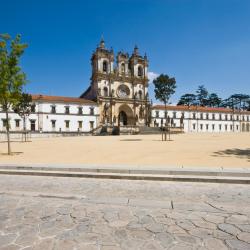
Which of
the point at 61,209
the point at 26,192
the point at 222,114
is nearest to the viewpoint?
the point at 61,209

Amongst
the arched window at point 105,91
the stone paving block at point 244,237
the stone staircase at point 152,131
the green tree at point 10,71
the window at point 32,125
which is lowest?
the stone staircase at point 152,131

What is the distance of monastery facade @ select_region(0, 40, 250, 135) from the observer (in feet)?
181

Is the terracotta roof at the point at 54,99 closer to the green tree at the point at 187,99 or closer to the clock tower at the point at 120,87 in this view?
the clock tower at the point at 120,87

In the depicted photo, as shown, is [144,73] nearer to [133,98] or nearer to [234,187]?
[133,98]

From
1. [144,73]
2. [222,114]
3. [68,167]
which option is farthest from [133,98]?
[68,167]

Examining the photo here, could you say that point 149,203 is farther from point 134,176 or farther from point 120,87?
point 120,87

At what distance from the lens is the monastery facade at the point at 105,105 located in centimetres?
5519

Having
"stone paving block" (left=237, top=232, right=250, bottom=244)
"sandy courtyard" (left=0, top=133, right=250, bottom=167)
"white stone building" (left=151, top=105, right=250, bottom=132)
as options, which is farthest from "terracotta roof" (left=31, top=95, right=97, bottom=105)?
"stone paving block" (left=237, top=232, right=250, bottom=244)

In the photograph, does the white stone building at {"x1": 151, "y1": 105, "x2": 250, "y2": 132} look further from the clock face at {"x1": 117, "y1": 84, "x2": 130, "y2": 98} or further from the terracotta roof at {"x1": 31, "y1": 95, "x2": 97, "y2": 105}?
the terracotta roof at {"x1": 31, "y1": 95, "x2": 97, "y2": 105}

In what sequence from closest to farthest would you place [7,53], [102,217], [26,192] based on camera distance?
[102,217]
[26,192]
[7,53]

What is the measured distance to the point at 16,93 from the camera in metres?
14.9

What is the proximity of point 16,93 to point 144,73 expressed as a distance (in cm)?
5607

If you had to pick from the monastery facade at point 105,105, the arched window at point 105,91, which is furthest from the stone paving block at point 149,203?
the arched window at point 105,91

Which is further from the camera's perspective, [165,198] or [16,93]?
[16,93]
